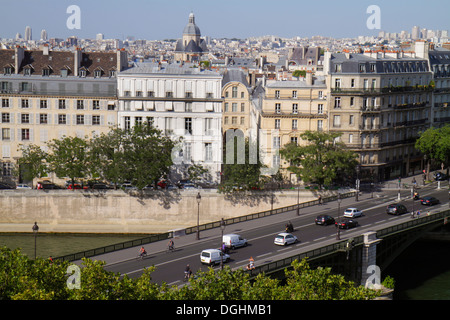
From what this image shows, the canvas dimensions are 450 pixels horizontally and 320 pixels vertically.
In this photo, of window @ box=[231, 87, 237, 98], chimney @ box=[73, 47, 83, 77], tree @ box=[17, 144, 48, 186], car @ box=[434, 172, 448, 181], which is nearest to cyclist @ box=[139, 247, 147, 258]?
tree @ box=[17, 144, 48, 186]

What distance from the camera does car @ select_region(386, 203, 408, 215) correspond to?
5400 cm

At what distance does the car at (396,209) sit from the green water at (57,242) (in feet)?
58.2

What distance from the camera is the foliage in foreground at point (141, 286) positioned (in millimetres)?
→ 28391

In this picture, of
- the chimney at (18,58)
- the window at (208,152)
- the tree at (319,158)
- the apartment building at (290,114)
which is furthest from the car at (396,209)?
the chimney at (18,58)

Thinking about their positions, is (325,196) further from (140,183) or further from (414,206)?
(140,183)

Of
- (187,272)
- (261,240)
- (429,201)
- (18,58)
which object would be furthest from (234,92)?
(187,272)

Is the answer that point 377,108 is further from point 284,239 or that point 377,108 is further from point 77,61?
point 77,61

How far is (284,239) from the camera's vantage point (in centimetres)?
4534

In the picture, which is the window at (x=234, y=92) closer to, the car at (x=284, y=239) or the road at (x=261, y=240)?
the road at (x=261, y=240)

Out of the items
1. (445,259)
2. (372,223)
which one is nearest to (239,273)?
(372,223)

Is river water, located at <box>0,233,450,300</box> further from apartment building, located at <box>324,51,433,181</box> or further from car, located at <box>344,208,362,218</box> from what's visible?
apartment building, located at <box>324,51,433,181</box>

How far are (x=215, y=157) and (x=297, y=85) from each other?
867 cm

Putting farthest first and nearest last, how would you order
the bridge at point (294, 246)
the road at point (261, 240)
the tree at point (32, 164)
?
1. the tree at point (32, 164)
2. the bridge at point (294, 246)
3. the road at point (261, 240)

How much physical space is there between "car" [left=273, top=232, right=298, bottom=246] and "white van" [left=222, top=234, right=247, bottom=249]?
1806 mm
